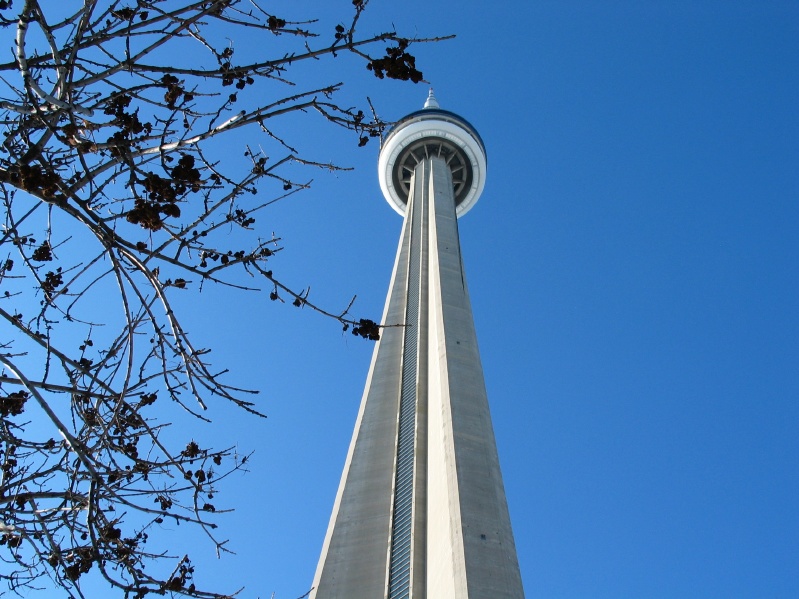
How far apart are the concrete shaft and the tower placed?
24 mm

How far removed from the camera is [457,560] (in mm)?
9781

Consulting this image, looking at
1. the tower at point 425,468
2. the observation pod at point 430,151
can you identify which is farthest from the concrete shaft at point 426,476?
the observation pod at point 430,151

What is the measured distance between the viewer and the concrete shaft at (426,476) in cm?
1031

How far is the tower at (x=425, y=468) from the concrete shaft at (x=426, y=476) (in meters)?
0.02

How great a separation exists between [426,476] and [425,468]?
0.34 m

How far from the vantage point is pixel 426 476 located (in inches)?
549

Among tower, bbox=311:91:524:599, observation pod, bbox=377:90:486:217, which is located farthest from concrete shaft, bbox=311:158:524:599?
observation pod, bbox=377:90:486:217

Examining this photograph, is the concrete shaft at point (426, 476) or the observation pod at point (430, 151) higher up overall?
the observation pod at point (430, 151)

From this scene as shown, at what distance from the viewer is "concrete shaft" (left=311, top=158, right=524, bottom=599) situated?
10312 mm

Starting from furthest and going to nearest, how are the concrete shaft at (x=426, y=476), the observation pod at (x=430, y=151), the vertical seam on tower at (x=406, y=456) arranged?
the observation pod at (x=430, y=151)
the vertical seam on tower at (x=406, y=456)
the concrete shaft at (x=426, y=476)

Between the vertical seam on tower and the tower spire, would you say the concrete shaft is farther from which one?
the tower spire

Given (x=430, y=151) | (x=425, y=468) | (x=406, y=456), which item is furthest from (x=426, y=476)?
(x=430, y=151)

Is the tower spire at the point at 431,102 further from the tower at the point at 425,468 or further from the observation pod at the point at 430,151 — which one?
the tower at the point at 425,468

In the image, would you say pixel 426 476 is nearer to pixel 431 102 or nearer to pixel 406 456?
pixel 406 456
